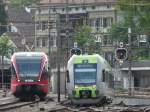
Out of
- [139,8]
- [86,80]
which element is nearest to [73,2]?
[139,8]

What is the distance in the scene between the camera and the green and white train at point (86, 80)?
38.6m

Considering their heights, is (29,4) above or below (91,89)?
above

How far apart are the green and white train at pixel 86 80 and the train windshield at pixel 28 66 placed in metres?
2.95

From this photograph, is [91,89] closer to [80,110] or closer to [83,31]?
[80,110]

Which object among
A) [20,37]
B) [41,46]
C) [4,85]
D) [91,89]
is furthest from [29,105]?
[20,37]

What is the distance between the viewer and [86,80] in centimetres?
3903

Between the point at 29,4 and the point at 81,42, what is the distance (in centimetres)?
3737

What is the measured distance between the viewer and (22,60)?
138ft

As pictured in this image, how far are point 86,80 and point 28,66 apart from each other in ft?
14.1

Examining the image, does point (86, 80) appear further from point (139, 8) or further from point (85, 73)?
point (139, 8)

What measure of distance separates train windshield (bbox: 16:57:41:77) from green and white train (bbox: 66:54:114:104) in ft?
9.68

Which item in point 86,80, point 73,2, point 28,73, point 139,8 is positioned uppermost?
point 73,2

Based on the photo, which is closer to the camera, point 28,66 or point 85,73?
point 85,73

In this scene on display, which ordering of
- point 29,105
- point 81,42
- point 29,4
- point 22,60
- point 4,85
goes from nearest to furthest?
point 29,105
point 22,60
point 4,85
point 81,42
point 29,4
